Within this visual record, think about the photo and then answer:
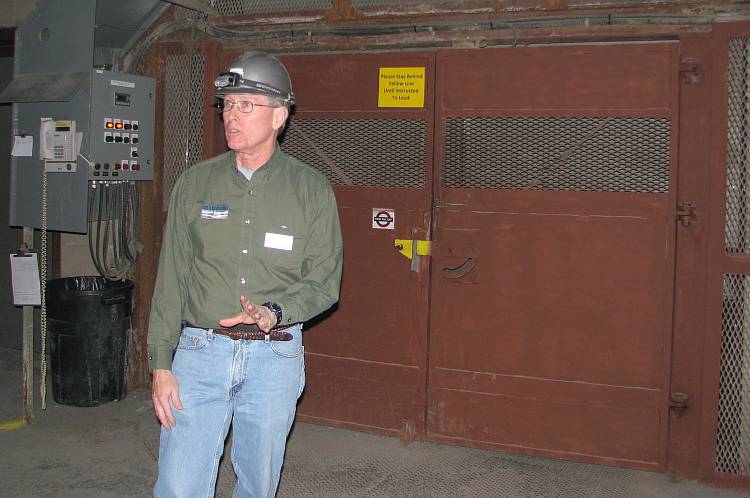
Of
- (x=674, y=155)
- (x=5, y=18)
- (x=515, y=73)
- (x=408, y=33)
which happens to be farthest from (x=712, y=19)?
(x=5, y=18)

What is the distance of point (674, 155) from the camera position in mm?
4242

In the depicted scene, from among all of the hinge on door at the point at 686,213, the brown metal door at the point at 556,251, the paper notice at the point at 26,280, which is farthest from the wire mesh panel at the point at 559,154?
the paper notice at the point at 26,280

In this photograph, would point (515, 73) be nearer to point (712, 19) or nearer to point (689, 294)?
point (712, 19)

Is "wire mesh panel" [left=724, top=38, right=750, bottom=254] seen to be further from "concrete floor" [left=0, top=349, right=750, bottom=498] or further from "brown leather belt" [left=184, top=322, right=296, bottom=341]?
"brown leather belt" [left=184, top=322, right=296, bottom=341]

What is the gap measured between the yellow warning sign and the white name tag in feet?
7.01

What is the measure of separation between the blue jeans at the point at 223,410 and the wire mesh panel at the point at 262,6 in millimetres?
2830

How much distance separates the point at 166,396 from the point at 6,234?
15.4 ft

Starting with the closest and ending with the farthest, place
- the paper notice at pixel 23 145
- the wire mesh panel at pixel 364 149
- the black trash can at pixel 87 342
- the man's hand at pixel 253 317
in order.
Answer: the man's hand at pixel 253 317
the wire mesh panel at pixel 364 149
the paper notice at pixel 23 145
the black trash can at pixel 87 342

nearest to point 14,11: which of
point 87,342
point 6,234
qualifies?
point 6,234

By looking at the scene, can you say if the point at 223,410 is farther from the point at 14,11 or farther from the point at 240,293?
the point at 14,11

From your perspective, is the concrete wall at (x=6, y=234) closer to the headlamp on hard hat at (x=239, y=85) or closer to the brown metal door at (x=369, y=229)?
the brown metal door at (x=369, y=229)

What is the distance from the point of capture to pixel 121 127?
5.06 m

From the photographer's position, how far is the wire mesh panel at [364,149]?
4.74 meters

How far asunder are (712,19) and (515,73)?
1.07 meters
